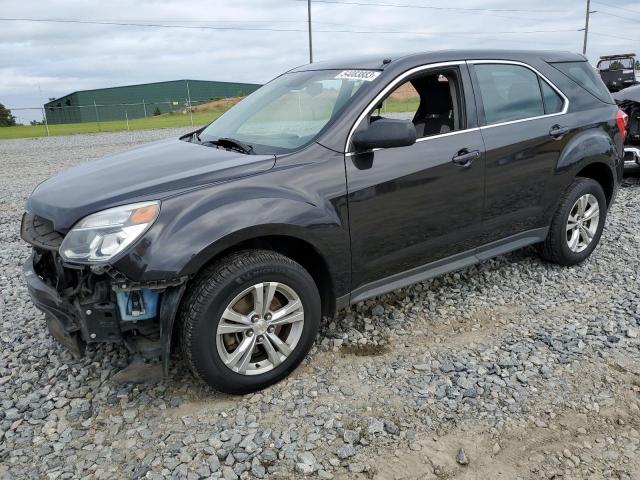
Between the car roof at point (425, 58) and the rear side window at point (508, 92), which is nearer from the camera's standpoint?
the car roof at point (425, 58)

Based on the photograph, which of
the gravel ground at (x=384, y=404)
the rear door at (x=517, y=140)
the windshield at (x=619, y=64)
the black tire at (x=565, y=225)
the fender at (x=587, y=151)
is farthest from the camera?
the windshield at (x=619, y=64)

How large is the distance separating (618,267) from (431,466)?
327cm

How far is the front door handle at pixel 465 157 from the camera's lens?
3627 mm

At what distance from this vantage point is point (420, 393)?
120 inches

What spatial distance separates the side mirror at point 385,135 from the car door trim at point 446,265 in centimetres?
89

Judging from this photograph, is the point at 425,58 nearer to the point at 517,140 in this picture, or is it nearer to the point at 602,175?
the point at 517,140

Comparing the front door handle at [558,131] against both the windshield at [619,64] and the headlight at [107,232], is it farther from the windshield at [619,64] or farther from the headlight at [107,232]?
the windshield at [619,64]

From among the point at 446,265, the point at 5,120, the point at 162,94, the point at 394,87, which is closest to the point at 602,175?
the point at 446,265

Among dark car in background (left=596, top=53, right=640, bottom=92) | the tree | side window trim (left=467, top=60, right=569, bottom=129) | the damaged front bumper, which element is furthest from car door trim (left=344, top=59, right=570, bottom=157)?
the tree

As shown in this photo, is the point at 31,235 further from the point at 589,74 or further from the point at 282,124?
the point at 589,74

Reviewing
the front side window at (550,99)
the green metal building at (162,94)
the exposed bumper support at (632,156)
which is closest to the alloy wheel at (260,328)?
the front side window at (550,99)

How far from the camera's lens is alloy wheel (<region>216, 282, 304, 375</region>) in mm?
2914

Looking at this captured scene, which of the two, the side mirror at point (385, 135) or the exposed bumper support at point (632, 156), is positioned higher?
the side mirror at point (385, 135)

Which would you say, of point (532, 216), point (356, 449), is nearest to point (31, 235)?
point (356, 449)
